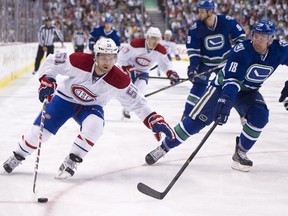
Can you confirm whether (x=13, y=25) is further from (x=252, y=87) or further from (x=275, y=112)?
(x=252, y=87)

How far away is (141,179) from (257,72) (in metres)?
0.94

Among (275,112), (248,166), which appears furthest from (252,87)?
(275,112)

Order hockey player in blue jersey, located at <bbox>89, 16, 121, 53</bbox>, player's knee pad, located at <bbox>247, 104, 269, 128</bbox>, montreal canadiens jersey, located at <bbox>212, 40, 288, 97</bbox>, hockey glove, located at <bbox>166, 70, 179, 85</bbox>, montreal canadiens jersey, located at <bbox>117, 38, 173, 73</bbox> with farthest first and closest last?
hockey player in blue jersey, located at <bbox>89, 16, 121, 53</bbox>, montreal canadiens jersey, located at <bbox>117, 38, 173, 73</bbox>, hockey glove, located at <bbox>166, 70, 179, 85</bbox>, player's knee pad, located at <bbox>247, 104, 269, 128</bbox>, montreal canadiens jersey, located at <bbox>212, 40, 288, 97</bbox>

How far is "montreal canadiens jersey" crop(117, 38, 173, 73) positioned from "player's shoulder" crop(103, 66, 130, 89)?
2418 millimetres

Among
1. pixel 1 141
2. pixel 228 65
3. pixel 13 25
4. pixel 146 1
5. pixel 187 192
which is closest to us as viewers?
pixel 187 192

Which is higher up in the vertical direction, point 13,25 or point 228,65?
point 228,65

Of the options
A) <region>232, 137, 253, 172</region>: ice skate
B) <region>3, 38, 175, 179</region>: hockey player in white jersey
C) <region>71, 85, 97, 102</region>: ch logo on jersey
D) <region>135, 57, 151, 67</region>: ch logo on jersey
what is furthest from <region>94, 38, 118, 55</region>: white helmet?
<region>135, 57, 151, 67</region>: ch logo on jersey

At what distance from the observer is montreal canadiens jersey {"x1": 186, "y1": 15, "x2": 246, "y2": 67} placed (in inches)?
193

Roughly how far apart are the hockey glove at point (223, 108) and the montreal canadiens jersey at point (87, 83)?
0.39 m

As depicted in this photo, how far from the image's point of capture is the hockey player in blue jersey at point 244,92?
3.20m

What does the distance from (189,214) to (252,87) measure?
1.19 m

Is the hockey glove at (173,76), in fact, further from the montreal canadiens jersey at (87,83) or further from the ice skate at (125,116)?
the montreal canadiens jersey at (87,83)

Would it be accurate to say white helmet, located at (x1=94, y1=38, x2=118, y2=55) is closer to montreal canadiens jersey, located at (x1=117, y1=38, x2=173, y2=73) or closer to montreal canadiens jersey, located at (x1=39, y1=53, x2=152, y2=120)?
montreal canadiens jersey, located at (x1=39, y1=53, x2=152, y2=120)

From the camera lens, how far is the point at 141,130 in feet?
16.6
